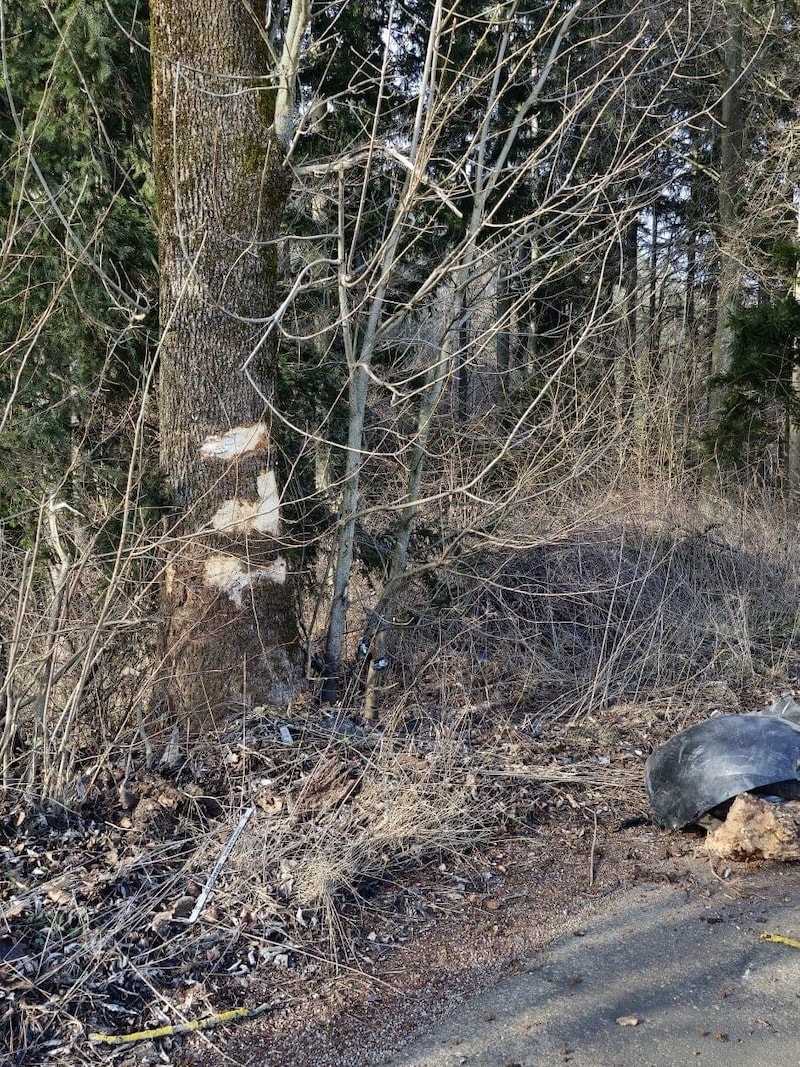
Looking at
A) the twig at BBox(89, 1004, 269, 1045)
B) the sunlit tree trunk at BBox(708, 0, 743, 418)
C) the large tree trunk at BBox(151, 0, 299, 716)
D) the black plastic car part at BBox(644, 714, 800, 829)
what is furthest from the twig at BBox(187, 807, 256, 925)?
the sunlit tree trunk at BBox(708, 0, 743, 418)

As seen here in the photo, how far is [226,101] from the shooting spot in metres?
4.55

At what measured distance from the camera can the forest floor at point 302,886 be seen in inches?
107

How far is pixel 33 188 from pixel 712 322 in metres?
12.0

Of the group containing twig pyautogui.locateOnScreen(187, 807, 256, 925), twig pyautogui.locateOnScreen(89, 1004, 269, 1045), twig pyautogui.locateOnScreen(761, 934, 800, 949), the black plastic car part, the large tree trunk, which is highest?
the large tree trunk

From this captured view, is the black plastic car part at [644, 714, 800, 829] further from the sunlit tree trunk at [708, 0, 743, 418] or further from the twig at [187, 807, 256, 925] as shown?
the sunlit tree trunk at [708, 0, 743, 418]

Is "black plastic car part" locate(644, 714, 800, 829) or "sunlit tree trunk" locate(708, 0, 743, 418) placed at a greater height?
"sunlit tree trunk" locate(708, 0, 743, 418)

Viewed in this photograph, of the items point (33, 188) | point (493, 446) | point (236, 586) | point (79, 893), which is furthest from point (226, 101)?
point (79, 893)

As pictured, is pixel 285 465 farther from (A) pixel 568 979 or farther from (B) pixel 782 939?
(B) pixel 782 939

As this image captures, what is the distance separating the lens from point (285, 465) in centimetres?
510

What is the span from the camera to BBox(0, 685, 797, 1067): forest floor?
8.95 ft

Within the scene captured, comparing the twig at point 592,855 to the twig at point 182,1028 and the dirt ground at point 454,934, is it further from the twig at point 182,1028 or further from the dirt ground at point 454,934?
the twig at point 182,1028

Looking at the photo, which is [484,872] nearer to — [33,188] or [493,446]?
[493,446]

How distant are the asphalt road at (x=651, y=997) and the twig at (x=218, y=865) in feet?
3.28

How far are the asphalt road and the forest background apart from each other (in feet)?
2.50
